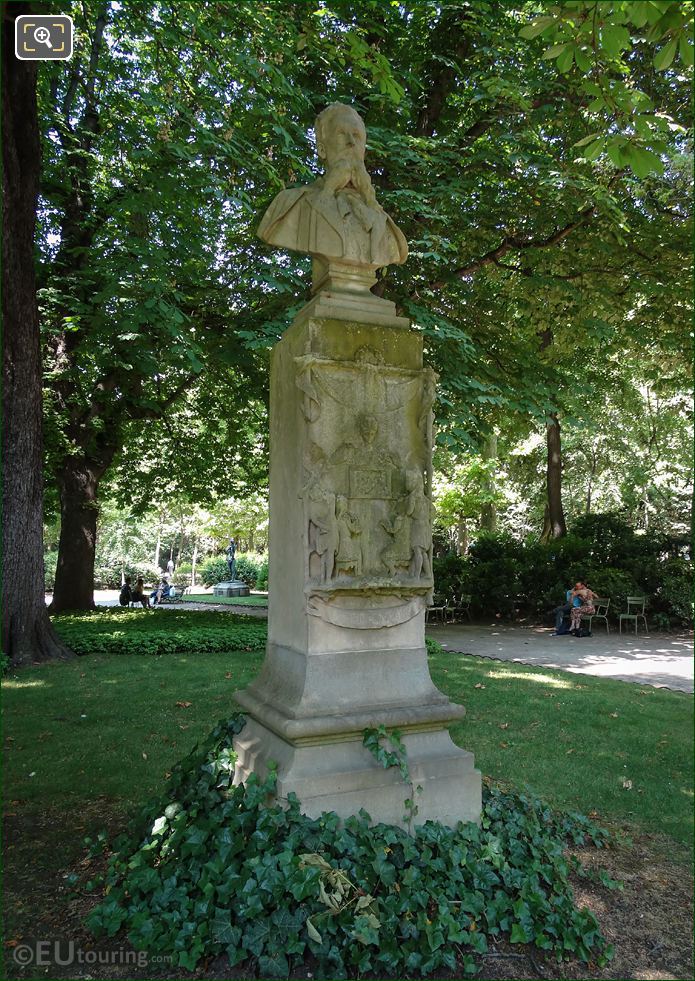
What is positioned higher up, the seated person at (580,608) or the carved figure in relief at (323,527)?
the carved figure in relief at (323,527)

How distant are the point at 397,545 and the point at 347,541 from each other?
0.36 meters

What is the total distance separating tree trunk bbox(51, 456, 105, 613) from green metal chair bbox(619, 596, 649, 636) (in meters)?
13.1

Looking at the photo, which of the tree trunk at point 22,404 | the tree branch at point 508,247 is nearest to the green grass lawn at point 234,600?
the tree trunk at point 22,404

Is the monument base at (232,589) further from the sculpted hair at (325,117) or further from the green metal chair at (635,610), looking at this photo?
the sculpted hair at (325,117)

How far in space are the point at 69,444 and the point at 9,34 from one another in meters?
7.88

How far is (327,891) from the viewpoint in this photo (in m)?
3.19

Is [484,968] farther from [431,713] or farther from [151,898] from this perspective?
[151,898]

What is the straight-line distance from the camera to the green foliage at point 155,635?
1177cm

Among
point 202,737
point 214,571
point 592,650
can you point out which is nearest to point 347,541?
point 202,737

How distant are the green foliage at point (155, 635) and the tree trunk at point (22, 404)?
3.50 ft

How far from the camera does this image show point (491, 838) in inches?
150

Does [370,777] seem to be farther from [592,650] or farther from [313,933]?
[592,650]

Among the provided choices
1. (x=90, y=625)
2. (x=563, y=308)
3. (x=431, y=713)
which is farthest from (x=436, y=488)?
(x=431, y=713)

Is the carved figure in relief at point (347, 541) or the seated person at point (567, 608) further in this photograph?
the seated person at point (567, 608)
